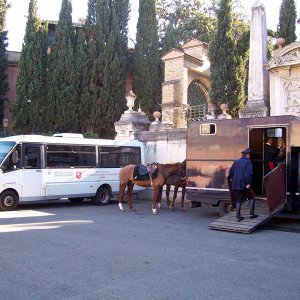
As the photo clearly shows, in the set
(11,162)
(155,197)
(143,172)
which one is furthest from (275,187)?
(11,162)

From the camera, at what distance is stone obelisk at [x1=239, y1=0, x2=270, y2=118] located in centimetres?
1789

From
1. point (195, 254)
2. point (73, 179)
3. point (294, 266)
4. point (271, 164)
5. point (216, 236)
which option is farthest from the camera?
point (73, 179)

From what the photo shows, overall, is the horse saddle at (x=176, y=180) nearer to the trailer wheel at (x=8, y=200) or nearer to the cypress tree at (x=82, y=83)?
the trailer wheel at (x=8, y=200)

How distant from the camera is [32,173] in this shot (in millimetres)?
15453

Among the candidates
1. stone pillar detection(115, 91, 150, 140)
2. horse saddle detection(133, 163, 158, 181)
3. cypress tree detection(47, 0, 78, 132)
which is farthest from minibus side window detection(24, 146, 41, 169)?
cypress tree detection(47, 0, 78, 132)

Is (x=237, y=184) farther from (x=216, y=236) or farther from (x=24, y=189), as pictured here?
(x=24, y=189)

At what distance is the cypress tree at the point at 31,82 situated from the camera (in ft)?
94.7

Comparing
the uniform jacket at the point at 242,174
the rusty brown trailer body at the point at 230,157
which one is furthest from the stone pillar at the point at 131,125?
the uniform jacket at the point at 242,174

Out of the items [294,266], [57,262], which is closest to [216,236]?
[294,266]

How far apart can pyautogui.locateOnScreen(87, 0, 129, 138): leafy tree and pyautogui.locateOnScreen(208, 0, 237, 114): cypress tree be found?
7.58 meters

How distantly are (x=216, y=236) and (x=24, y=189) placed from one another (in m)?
7.87

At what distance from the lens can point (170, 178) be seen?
50.9ft

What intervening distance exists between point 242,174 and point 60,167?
304 inches

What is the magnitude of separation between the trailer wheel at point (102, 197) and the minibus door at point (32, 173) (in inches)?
99.0
